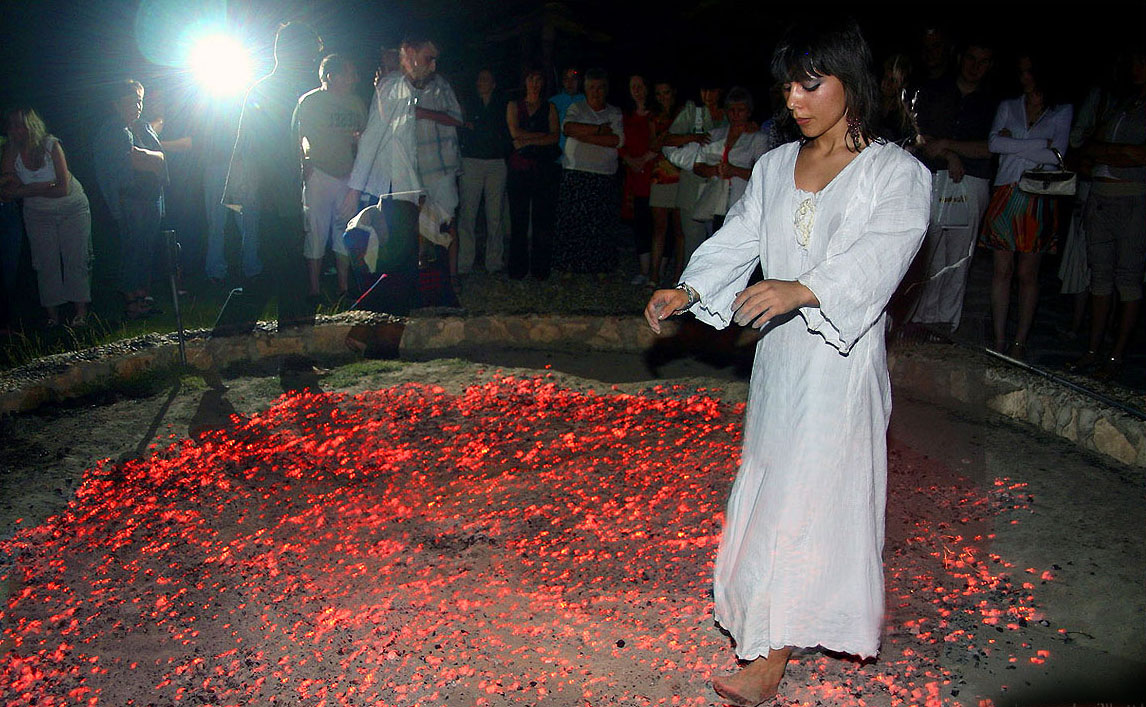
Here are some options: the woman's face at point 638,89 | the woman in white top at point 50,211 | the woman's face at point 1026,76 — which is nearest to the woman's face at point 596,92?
the woman's face at point 638,89

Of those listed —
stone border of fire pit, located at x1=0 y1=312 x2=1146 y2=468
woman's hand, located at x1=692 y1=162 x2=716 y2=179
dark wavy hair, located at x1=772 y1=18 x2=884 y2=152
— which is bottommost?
stone border of fire pit, located at x1=0 y1=312 x2=1146 y2=468

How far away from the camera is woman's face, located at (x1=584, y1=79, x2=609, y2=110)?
30.0ft

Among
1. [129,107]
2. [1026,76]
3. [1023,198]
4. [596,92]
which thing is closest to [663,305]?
[1023,198]

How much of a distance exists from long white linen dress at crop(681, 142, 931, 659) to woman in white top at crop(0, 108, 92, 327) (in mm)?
6343

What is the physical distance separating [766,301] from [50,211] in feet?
22.9

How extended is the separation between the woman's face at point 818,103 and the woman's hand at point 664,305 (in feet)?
2.26

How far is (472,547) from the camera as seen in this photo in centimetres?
442

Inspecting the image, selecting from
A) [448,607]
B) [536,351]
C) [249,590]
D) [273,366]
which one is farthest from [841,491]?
[273,366]

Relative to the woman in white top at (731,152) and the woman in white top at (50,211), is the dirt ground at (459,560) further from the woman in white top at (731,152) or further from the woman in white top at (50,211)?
the woman in white top at (731,152)

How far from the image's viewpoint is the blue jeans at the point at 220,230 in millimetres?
9297

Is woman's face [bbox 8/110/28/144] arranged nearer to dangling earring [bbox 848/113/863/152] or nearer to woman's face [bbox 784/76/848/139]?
woman's face [bbox 784/76/848/139]

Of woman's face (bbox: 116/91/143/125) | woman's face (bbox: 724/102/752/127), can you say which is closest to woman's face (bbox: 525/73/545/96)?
woman's face (bbox: 724/102/752/127)

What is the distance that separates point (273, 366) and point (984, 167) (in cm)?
550

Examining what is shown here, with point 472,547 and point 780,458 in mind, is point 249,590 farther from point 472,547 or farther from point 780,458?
point 780,458
